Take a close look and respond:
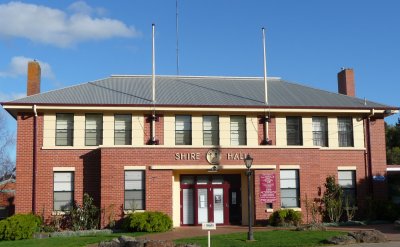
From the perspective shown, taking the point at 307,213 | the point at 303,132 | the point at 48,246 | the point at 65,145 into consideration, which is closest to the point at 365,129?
the point at 303,132

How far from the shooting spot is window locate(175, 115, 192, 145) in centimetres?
2773

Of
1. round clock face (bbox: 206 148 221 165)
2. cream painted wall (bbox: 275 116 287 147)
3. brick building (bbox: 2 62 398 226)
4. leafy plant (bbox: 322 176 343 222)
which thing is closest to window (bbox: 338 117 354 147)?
brick building (bbox: 2 62 398 226)

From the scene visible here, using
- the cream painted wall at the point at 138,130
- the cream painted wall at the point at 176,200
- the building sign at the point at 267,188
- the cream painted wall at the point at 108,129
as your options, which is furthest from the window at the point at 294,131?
the cream painted wall at the point at 108,129

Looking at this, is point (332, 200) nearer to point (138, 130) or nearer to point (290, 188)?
point (290, 188)

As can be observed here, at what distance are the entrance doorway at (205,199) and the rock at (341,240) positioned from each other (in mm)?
8883

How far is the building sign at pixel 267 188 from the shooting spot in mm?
26278

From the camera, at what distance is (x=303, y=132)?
93.7 feet

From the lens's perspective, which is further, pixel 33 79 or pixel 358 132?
pixel 33 79

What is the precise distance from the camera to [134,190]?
2611 centimetres

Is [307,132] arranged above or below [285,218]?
above

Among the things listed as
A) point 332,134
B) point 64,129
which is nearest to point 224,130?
point 332,134

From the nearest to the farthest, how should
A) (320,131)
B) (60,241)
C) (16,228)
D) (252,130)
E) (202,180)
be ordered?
(60,241), (16,228), (202,180), (252,130), (320,131)

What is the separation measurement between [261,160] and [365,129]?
6565mm

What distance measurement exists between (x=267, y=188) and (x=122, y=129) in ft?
25.6
